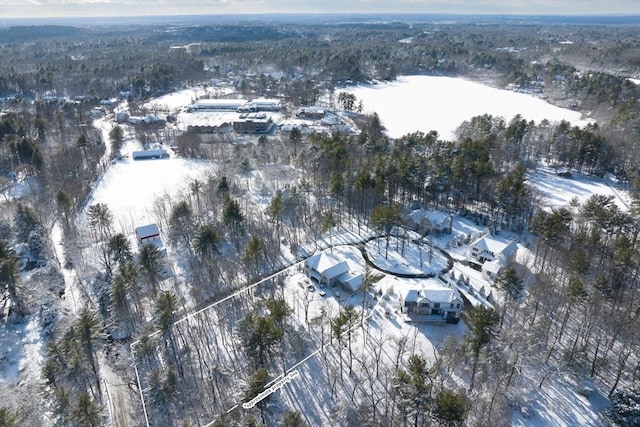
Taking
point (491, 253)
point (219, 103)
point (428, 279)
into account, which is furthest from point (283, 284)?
point (219, 103)

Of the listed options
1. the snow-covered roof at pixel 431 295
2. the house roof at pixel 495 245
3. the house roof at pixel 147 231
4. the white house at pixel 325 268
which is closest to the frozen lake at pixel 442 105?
the house roof at pixel 495 245

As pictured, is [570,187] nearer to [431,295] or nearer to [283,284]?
[431,295]

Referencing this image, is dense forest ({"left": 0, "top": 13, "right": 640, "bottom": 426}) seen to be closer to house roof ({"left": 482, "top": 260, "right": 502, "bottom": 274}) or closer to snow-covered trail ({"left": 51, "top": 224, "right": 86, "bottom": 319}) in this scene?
snow-covered trail ({"left": 51, "top": 224, "right": 86, "bottom": 319})

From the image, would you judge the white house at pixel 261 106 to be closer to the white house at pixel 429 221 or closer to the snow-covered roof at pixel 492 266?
the white house at pixel 429 221

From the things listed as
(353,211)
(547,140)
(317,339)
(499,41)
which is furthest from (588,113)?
(499,41)

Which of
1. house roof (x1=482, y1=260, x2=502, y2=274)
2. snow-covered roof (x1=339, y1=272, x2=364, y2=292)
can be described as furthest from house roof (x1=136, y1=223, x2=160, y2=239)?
house roof (x1=482, y1=260, x2=502, y2=274)
